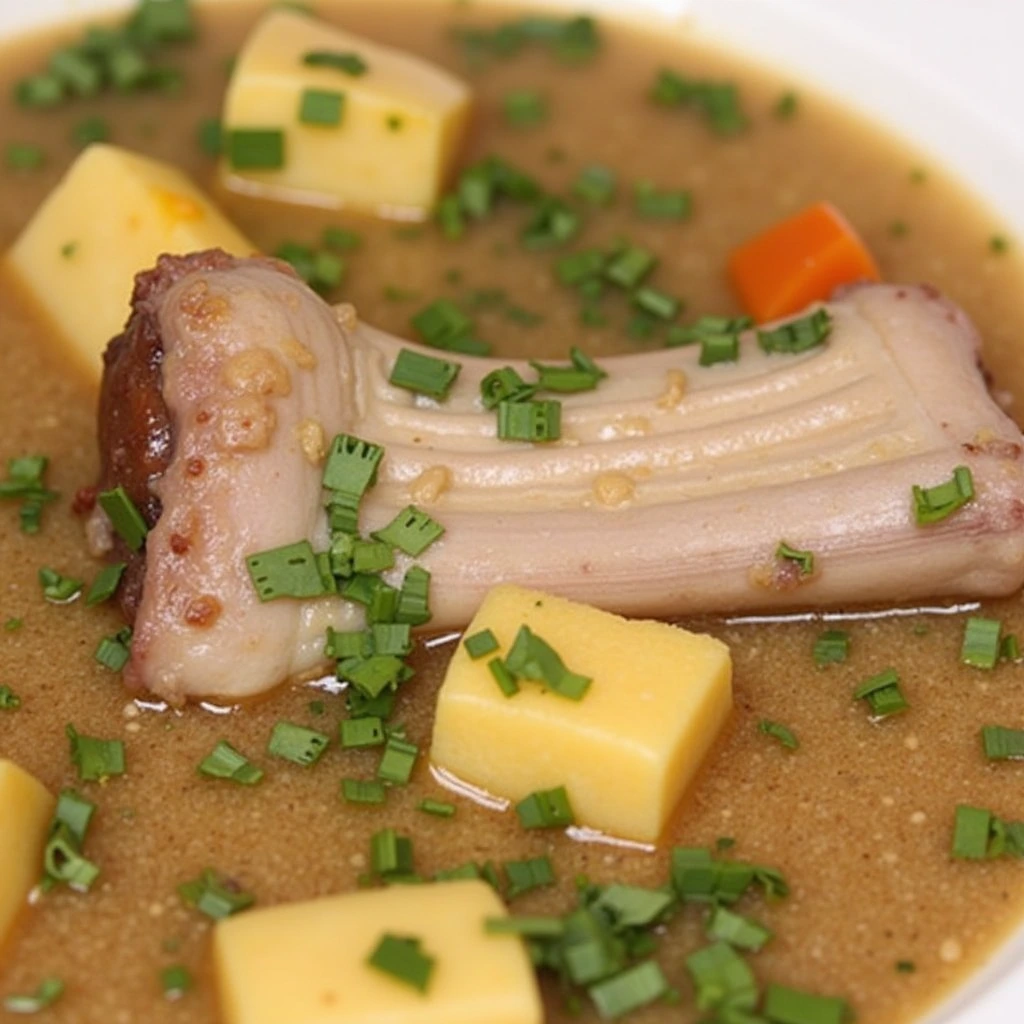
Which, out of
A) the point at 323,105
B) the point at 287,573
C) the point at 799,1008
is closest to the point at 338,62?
the point at 323,105

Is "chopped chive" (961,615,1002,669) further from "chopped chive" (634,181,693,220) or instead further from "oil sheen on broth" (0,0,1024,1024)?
"chopped chive" (634,181,693,220)

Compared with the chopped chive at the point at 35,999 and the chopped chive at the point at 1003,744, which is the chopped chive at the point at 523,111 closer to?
the chopped chive at the point at 1003,744

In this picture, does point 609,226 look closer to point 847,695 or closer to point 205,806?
point 847,695

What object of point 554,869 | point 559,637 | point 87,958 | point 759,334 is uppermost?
point 759,334

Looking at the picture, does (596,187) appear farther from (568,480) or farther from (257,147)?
(568,480)

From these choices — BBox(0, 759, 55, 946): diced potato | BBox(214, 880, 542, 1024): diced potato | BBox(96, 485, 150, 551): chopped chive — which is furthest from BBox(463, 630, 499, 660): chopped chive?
BBox(0, 759, 55, 946): diced potato

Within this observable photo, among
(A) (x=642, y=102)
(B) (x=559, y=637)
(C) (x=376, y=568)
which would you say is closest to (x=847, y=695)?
(B) (x=559, y=637)

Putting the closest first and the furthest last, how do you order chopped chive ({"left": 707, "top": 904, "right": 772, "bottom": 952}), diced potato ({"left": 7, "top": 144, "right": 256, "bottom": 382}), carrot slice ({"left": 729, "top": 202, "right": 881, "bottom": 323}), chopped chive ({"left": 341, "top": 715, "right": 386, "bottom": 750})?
chopped chive ({"left": 707, "top": 904, "right": 772, "bottom": 952})
chopped chive ({"left": 341, "top": 715, "right": 386, "bottom": 750})
diced potato ({"left": 7, "top": 144, "right": 256, "bottom": 382})
carrot slice ({"left": 729, "top": 202, "right": 881, "bottom": 323})

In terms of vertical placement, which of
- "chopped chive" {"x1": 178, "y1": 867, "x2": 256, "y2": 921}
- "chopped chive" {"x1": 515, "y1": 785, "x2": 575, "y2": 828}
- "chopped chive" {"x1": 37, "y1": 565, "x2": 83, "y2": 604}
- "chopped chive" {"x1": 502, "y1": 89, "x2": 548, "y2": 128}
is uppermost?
"chopped chive" {"x1": 502, "y1": 89, "x2": 548, "y2": 128}
